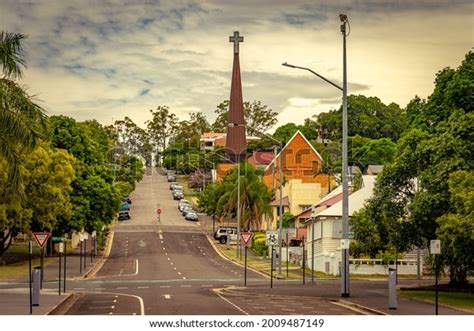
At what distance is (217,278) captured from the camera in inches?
2921

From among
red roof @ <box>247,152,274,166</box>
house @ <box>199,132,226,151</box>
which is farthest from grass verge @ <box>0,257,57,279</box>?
red roof @ <box>247,152,274,166</box>

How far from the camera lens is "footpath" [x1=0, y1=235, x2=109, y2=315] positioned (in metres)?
40.6

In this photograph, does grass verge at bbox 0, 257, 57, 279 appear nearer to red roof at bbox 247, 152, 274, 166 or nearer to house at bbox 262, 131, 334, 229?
house at bbox 262, 131, 334, 229

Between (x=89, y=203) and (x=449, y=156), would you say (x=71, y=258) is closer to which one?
(x=89, y=203)

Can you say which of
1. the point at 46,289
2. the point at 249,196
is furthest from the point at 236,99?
the point at 249,196

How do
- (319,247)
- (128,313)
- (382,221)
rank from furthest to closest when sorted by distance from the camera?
(319,247), (382,221), (128,313)

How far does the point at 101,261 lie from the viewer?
302ft

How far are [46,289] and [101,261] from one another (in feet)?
108

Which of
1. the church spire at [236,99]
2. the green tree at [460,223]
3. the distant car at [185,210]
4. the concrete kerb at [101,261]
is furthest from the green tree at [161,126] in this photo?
the distant car at [185,210]

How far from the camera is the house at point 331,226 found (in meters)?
81.4

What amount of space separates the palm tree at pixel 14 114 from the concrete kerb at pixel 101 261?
33901 millimetres

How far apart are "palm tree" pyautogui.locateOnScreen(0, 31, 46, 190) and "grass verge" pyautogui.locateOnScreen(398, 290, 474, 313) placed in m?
17.3

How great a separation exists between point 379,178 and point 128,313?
74.2 feet

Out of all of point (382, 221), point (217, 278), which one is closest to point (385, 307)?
point (382, 221)
